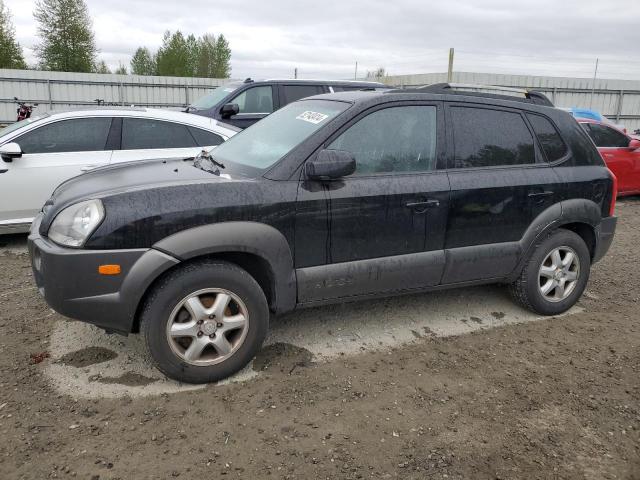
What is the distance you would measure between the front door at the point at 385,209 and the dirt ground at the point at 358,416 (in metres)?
0.55

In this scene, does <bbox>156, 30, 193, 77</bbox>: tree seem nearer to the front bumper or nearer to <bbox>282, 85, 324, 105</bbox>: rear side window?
<bbox>282, 85, 324, 105</bbox>: rear side window

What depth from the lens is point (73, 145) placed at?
6027 millimetres

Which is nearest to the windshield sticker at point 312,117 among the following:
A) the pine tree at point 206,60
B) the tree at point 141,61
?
→ the pine tree at point 206,60

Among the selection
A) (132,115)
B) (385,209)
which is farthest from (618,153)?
(132,115)

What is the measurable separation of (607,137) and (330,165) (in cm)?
841

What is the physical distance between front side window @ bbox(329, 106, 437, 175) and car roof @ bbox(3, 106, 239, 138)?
3.32 meters

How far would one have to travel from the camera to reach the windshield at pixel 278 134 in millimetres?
3674

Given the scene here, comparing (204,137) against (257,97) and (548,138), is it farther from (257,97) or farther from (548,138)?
(548,138)

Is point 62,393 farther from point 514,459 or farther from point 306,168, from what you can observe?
point 514,459

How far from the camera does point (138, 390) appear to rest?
3281 millimetres

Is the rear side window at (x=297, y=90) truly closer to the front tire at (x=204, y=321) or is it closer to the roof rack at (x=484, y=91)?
the roof rack at (x=484, y=91)

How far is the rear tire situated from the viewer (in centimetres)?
441

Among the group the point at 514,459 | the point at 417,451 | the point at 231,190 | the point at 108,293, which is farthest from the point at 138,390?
the point at 514,459

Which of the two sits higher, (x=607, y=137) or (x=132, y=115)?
(x=132, y=115)
